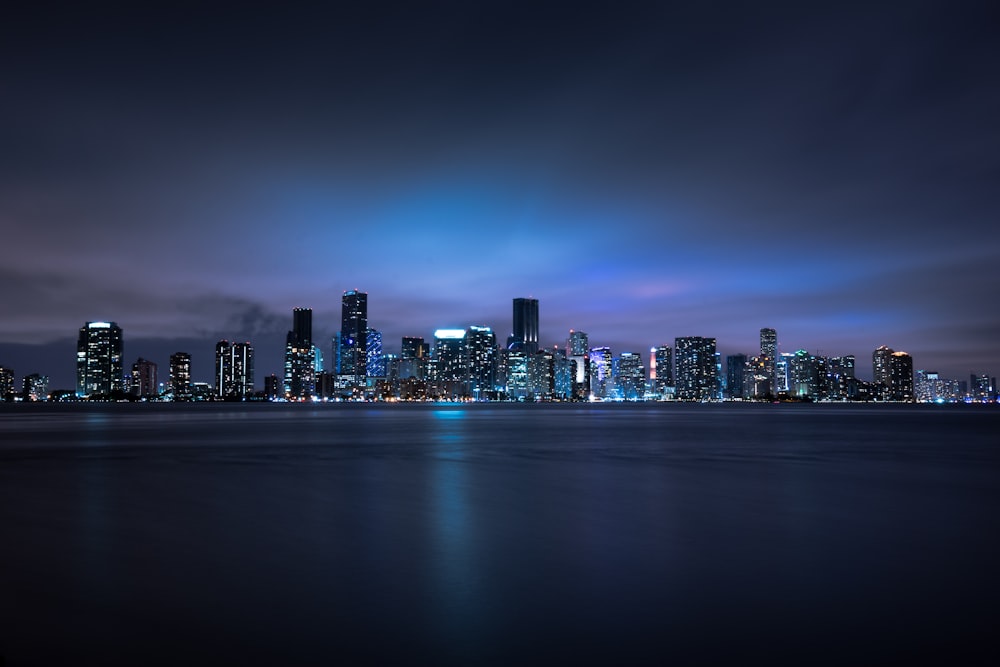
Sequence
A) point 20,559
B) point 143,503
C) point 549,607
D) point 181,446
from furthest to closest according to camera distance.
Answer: point 181,446 < point 143,503 < point 20,559 < point 549,607

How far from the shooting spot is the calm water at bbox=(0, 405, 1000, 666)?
8.79m

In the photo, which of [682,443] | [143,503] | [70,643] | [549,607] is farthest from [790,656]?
[682,443]

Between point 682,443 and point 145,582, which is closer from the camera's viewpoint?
point 145,582

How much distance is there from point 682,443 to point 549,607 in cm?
4132

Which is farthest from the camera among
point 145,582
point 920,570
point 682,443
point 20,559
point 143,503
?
point 682,443

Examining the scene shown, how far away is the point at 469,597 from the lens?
10938 millimetres

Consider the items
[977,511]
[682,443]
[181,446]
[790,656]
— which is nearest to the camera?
[790,656]

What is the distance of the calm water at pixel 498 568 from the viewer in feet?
28.8

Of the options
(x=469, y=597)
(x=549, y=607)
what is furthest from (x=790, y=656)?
(x=469, y=597)

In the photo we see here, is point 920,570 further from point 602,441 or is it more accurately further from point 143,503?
point 602,441

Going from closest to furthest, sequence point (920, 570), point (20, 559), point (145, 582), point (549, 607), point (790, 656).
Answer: point (790, 656)
point (549, 607)
point (145, 582)
point (920, 570)
point (20, 559)

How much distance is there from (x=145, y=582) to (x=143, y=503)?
33.0 ft

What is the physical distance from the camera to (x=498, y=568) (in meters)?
12.8

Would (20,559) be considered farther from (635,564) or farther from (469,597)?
(635,564)
